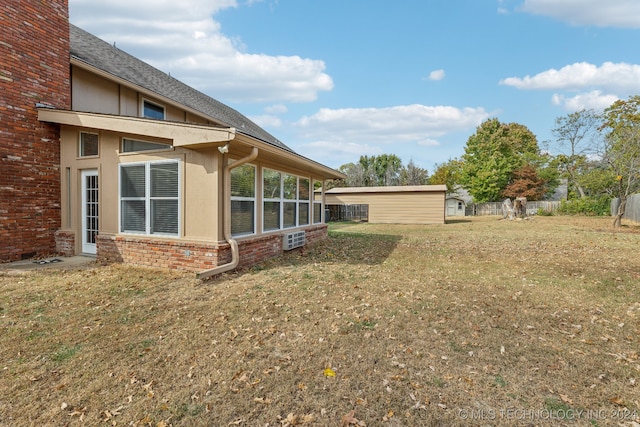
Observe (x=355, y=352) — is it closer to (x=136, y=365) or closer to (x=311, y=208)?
(x=136, y=365)

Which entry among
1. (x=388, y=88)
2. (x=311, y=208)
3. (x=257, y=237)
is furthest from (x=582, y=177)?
(x=257, y=237)

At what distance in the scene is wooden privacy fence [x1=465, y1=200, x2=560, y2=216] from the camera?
30.2 m

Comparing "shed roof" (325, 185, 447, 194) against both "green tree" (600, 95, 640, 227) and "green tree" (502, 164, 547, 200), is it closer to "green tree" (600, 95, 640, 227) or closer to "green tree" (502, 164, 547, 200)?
"green tree" (600, 95, 640, 227)

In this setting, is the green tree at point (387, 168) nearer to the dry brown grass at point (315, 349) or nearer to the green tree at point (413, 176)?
the green tree at point (413, 176)

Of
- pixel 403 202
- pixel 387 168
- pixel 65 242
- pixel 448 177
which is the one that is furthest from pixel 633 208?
pixel 65 242

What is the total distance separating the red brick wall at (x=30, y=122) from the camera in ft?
21.2

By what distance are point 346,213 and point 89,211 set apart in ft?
62.3

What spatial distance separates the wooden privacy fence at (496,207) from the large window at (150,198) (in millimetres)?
34334

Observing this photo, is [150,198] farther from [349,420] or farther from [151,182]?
[349,420]

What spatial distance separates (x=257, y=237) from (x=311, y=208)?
3790 mm

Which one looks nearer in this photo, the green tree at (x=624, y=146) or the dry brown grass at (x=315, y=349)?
the dry brown grass at (x=315, y=349)

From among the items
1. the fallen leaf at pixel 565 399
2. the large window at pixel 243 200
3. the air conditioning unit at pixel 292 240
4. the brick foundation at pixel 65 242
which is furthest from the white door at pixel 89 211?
the fallen leaf at pixel 565 399

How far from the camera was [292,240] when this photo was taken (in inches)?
335

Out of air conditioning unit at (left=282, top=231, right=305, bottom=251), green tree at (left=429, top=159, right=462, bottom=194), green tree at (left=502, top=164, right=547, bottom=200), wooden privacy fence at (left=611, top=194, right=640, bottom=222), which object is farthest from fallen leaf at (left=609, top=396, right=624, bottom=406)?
green tree at (left=429, top=159, right=462, bottom=194)
